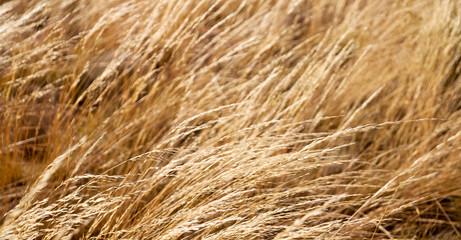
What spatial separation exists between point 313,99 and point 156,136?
0.76 m

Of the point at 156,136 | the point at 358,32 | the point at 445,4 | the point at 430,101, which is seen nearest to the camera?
the point at 156,136

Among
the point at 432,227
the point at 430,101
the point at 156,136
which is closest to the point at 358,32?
the point at 430,101

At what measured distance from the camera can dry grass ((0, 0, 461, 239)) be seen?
4.82ft

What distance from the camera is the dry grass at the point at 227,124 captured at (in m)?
1.47

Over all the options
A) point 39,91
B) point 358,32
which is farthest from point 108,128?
point 358,32

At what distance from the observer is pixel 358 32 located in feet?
8.53

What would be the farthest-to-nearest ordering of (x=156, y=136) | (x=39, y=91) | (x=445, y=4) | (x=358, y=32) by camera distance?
1. (x=358, y=32)
2. (x=445, y=4)
3. (x=39, y=91)
4. (x=156, y=136)

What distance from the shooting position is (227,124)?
67.7 inches

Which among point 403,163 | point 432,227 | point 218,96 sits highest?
point 218,96

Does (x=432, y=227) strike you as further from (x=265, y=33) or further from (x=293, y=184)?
(x=265, y=33)

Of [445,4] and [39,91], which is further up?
[39,91]

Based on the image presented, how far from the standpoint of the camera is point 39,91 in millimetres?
1919

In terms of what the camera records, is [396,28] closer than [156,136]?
No

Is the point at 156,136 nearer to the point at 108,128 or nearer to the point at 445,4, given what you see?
the point at 108,128
